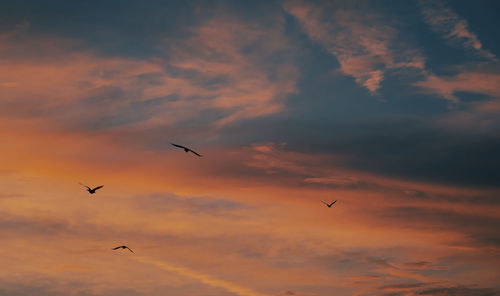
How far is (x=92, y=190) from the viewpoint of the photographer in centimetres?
15262

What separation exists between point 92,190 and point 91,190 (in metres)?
0.53

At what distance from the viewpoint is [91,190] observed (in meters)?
153
